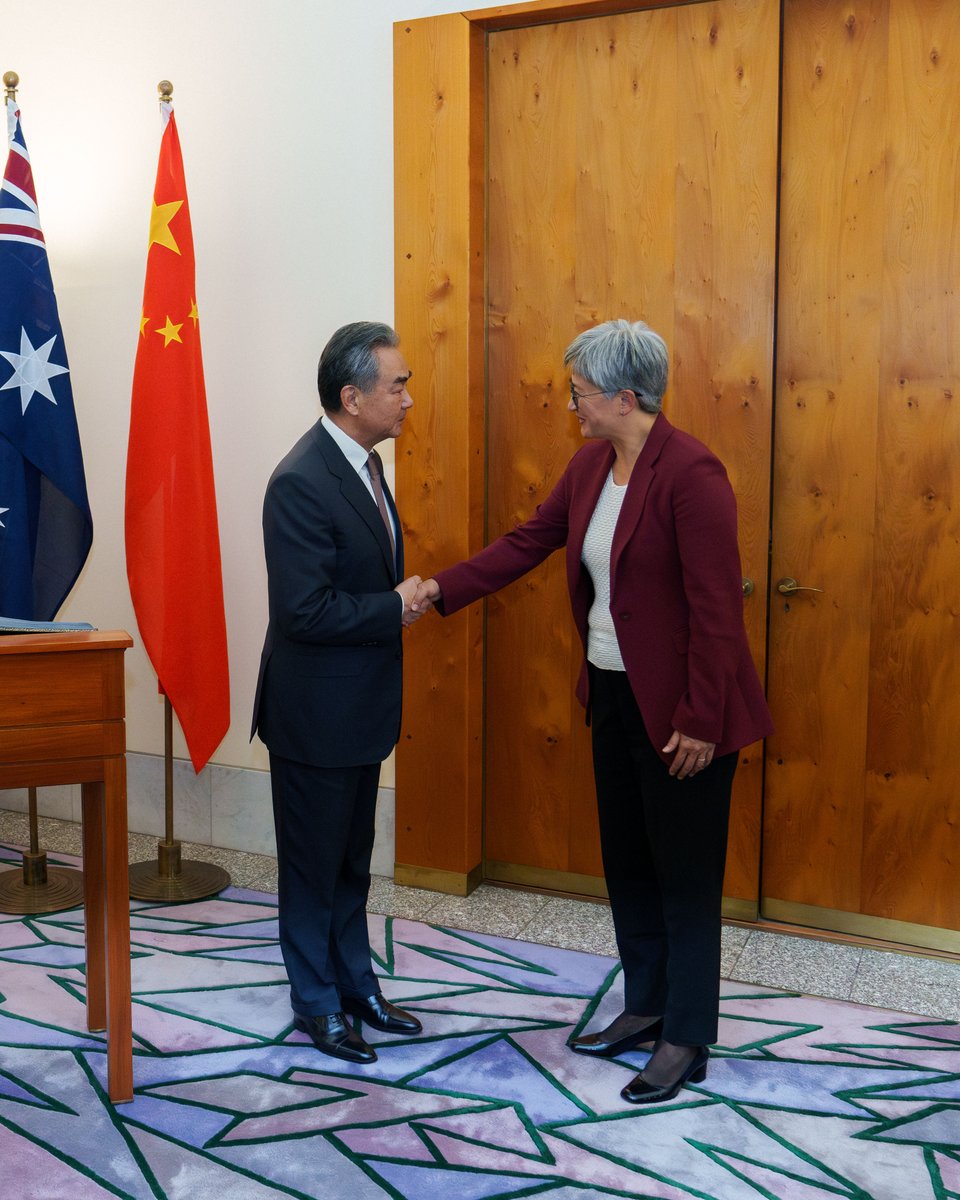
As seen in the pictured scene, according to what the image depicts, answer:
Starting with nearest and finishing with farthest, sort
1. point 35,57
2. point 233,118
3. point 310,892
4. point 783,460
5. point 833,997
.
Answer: point 310,892
point 833,997
point 783,460
point 233,118
point 35,57

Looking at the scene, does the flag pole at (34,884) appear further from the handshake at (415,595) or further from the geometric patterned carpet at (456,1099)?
the handshake at (415,595)

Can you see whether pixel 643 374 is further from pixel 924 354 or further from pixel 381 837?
pixel 381 837

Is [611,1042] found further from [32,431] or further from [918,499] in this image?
[32,431]

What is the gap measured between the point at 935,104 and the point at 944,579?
121 cm

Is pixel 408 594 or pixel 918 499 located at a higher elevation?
pixel 918 499

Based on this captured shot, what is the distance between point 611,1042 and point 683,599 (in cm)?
102

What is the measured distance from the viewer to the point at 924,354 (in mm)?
3021

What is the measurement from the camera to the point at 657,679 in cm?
234

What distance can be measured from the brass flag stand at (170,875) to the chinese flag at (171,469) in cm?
14

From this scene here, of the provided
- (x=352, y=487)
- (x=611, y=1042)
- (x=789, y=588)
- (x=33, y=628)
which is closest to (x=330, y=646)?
(x=352, y=487)

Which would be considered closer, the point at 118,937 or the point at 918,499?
the point at 118,937

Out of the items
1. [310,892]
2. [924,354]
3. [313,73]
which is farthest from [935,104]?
[310,892]

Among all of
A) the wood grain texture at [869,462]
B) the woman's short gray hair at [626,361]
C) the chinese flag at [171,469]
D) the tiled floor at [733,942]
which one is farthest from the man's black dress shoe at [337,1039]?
A: the woman's short gray hair at [626,361]

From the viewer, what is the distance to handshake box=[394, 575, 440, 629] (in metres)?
2.56
